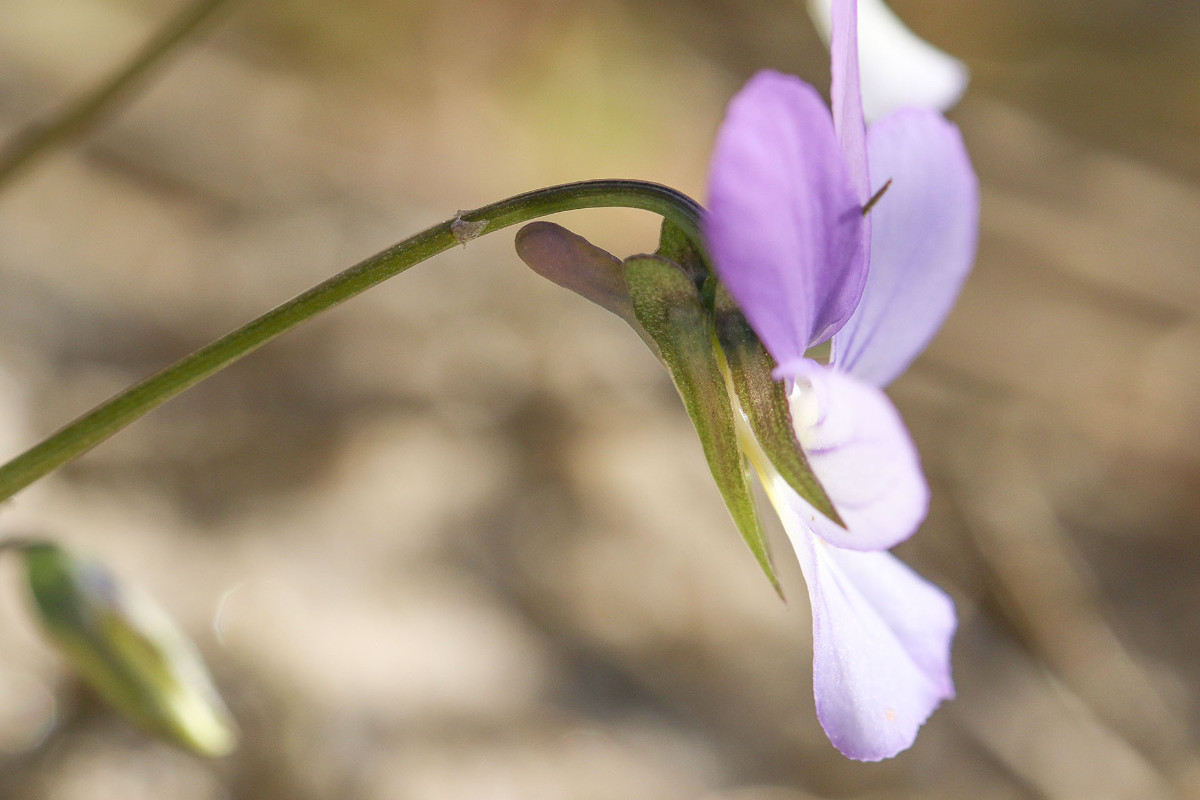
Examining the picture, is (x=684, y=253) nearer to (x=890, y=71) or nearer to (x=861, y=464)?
(x=861, y=464)

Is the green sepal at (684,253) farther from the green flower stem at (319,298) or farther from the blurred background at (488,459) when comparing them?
the blurred background at (488,459)

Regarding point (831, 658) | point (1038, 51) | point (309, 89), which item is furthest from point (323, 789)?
point (1038, 51)

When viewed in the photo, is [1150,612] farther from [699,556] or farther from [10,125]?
[10,125]

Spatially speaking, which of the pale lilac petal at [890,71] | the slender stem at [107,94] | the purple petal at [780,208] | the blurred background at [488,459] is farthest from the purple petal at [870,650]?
the blurred background at [488,459]

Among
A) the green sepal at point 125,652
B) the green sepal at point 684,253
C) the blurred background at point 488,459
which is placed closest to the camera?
the green sepal at point 684,253

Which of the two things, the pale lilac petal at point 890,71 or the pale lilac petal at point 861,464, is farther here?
the pale lilac petal at point 890,71

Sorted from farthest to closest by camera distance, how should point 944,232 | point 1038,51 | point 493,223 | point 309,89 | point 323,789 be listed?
point 1038,51 < point 309,89 < point 323,789 < point 944,232 < point 493,223
